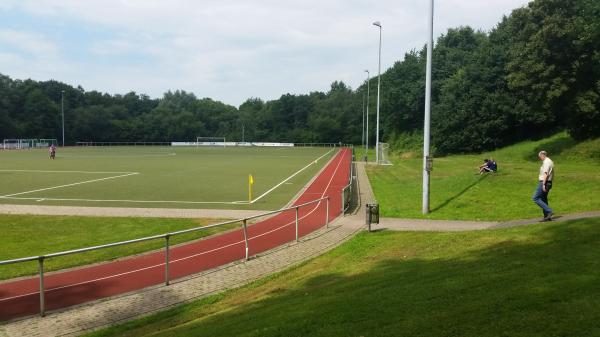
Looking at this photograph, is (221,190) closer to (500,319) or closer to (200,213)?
(200,213)

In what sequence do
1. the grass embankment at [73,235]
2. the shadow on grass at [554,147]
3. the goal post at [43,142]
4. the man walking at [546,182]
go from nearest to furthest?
the grass embankment at [73,235], the man walking at [546,182], the shadow on grass at [554,147], the goal post at [43,142]

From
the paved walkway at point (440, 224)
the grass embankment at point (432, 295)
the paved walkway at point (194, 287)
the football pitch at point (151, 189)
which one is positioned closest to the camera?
the grass embankment at point (432, 295)

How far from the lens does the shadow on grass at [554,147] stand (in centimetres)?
3547

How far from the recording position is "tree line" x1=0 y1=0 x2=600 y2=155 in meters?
33.7

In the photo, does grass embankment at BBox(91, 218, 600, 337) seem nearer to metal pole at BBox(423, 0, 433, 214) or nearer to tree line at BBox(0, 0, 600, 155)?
metal pole at BBox(423, 0, 433, 214)

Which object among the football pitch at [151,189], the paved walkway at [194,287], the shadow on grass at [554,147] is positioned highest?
the shadow on grass at [554,147]

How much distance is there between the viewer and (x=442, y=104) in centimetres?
5581

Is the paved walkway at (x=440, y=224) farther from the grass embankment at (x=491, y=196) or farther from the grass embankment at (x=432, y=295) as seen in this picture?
the grass embankment at (x=432, y=295)

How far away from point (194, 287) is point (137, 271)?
1858 millimetres

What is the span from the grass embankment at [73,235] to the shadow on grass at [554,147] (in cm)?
2870

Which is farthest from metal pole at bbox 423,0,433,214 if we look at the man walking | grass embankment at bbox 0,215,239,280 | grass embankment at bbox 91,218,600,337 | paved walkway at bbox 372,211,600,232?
grass embankment at bbox 0,215,239,280

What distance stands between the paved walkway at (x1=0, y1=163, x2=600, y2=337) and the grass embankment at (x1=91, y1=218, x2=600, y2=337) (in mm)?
487

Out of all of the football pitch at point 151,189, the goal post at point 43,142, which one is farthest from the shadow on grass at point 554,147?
the goal post at point 43,142

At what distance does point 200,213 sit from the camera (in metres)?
18.9
